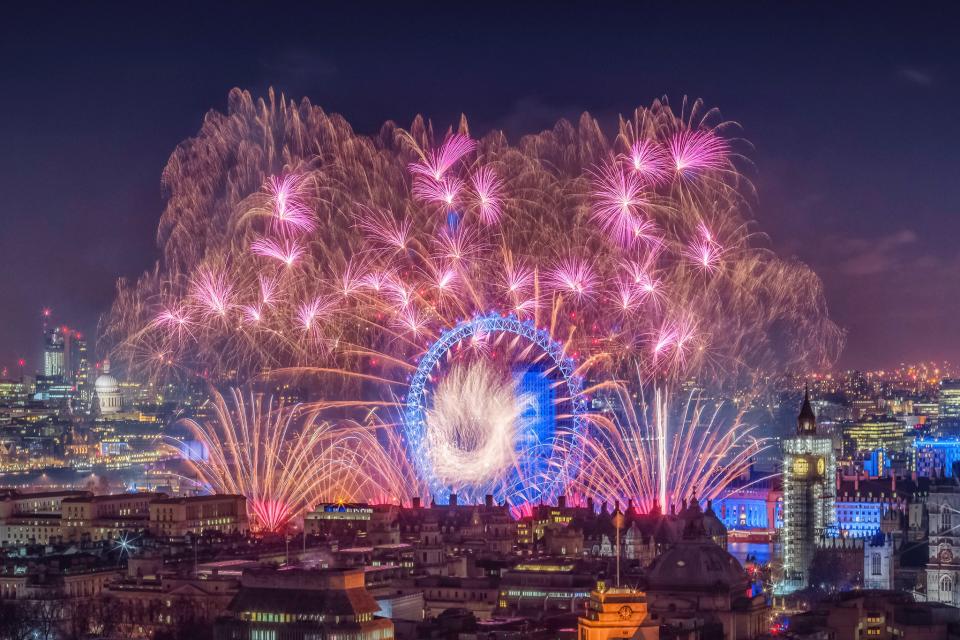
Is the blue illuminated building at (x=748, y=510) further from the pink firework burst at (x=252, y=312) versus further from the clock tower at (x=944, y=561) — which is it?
the pink firework burst at (x=252, y=312)

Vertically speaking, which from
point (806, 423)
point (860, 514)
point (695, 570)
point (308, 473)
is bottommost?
point (695, 570)

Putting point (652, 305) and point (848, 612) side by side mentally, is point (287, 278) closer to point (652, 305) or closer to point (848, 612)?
point (652, 305)

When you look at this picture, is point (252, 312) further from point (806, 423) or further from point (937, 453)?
point (937, 453)

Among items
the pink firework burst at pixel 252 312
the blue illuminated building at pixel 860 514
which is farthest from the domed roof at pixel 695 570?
the blue illuminated building at pixel 860 514

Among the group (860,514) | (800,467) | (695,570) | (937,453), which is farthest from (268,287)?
(937,453)

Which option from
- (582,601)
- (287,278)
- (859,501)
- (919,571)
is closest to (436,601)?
(582,601)

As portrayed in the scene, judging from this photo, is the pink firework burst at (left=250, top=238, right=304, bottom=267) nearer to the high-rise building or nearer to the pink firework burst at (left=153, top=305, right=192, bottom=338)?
the pink firework burst at (left=153, top=305, right=192, bottom=338)
